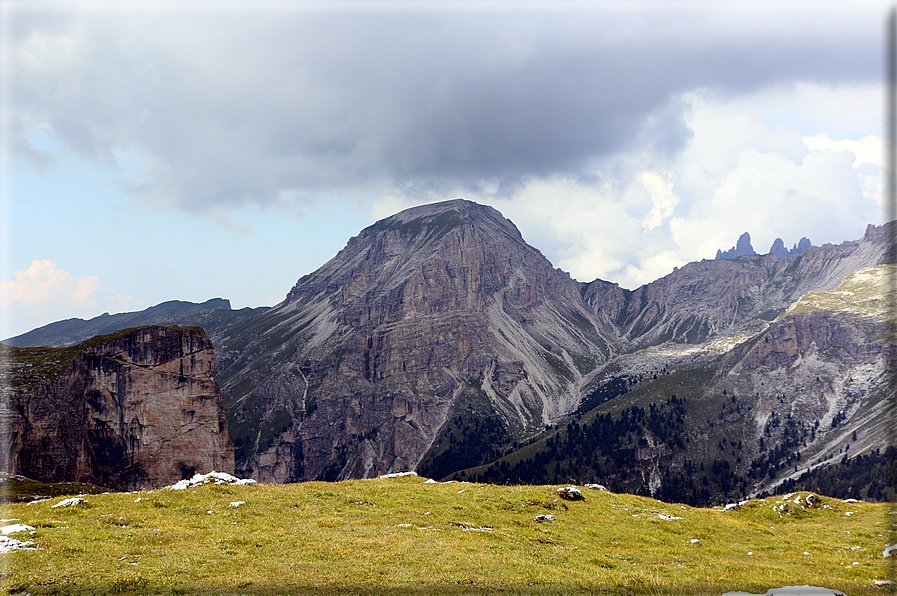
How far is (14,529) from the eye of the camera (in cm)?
2606

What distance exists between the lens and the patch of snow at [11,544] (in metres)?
23.2

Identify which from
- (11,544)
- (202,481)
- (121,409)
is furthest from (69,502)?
(121,409)

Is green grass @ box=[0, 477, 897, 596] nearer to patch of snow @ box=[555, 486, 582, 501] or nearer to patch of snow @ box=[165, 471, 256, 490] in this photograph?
patch of snow @ box=[555, 486, 582, 501]

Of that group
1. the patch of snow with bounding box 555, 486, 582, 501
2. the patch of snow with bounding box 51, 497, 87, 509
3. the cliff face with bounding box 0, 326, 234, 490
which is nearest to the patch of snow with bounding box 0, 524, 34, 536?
the patch of snow with bounding box 51, 497, 87, 509

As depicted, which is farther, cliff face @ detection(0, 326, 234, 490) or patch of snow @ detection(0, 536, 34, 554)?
cliff face @ detection(0, 326, 234, 490)

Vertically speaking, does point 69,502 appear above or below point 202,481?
above

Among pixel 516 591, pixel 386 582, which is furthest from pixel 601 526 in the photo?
pixel 386 582

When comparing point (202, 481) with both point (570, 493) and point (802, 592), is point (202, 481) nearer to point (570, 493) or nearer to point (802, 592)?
point (570, 493)

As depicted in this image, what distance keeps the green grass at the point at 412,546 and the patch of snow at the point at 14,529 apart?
0.85 m

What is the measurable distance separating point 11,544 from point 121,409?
16449cm

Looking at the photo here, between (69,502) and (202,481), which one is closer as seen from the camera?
(69,502)

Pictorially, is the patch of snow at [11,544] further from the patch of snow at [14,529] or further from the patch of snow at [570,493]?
the patch of snow at [570,493]

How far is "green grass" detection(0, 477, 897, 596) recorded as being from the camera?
2134cm

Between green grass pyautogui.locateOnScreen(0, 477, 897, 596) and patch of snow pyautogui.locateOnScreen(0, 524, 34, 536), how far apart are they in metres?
0.85
